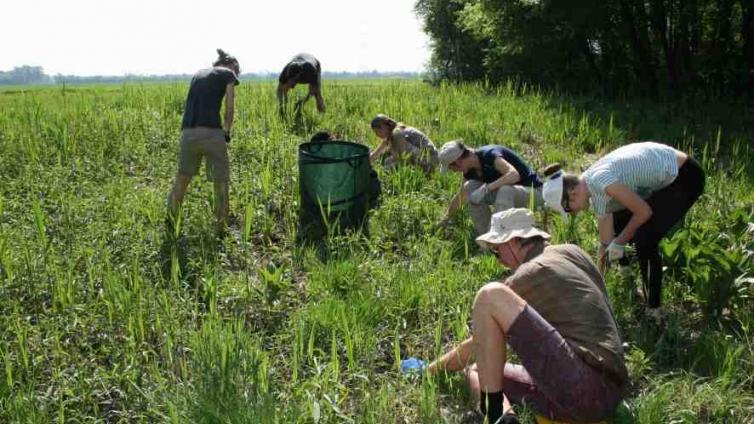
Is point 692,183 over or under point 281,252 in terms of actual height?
over

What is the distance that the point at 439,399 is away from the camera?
2.98 metres

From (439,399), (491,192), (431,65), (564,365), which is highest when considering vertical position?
(431,65)

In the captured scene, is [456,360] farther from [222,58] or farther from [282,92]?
[282,92]

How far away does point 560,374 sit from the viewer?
2.61m

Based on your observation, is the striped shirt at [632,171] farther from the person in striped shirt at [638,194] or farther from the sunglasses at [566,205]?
the sunglasses at [566,205]

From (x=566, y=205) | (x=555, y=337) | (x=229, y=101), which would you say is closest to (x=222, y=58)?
(x=229, y=101)

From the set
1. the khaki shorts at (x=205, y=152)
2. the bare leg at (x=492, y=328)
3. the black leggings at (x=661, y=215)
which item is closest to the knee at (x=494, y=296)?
the bare leg at (x=492, y=328)

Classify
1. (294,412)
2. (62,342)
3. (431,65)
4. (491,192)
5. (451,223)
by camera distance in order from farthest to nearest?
(431,65) < (451,223) < (491,192) < (62,342) < (294,412)

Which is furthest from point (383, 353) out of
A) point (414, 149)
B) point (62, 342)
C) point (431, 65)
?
point (431, 65)

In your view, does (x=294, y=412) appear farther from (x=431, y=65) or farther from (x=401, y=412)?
(x=431, y=65)

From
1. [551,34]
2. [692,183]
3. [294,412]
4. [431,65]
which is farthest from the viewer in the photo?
[431,65]

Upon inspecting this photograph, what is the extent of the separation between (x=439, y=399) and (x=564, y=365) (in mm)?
669

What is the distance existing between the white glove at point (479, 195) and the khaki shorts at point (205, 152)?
202 cm

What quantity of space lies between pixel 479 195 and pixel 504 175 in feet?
0.79
